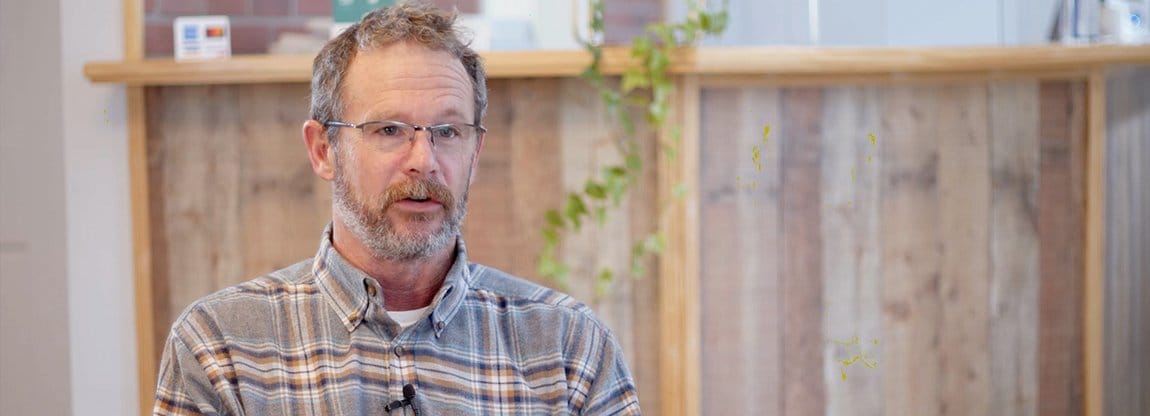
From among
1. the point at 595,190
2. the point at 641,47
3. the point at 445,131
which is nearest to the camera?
the point at 445,131

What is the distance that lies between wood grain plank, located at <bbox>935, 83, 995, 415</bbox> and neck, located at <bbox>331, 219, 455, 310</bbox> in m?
1.36

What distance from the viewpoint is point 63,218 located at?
2.54 m

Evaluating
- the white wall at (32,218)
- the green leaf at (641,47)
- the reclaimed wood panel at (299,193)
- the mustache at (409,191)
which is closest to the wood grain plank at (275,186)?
the reclaimed wood panel at (299,193)

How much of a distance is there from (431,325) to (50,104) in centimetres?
136

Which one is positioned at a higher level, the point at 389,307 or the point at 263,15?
the point at 263,15

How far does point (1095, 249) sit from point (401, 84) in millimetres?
1710

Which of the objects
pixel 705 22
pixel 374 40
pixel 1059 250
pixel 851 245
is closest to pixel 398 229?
pixel 374 40

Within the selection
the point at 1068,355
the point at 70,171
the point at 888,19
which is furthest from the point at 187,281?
the point at 1068,355

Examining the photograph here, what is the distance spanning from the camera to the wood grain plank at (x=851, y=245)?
2.57 metres

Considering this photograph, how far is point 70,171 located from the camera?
2545mm

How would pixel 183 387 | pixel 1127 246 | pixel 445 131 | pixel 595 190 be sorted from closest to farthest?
1. pixel 183 387
2. pixel 445 131
3. pixel 595 190
4. pixel 1127 246

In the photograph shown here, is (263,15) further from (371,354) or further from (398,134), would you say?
(371,354)

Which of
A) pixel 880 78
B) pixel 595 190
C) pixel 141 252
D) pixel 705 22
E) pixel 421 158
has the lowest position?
pixel 141 252

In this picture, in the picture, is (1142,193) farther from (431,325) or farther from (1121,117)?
(431,325)
